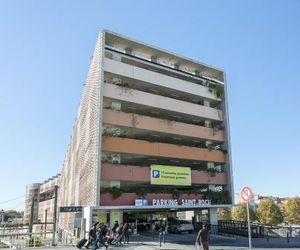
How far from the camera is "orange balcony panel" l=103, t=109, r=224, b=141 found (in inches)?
1528

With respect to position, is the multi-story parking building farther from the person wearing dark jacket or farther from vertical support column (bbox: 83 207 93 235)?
the person wearing dark jacket

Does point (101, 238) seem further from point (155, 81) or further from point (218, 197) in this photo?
point (218, 197)

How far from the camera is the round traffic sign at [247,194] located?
46.1ft

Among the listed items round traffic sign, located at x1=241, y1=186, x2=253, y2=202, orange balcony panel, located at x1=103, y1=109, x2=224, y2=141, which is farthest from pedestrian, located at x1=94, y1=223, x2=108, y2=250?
orange balcony panel, located at x1=103, y1=109, x2=224, y2=141

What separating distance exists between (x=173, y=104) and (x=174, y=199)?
1105cm

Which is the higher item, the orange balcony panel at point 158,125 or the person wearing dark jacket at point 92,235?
the orange balcony panel at point 158,125

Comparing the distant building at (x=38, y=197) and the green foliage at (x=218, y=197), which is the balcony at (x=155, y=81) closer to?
the green foliage at (x=218, y=197)

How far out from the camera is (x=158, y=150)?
40.9m

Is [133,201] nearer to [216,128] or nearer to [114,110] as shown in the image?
[114,110]

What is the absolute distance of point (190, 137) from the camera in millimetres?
44938

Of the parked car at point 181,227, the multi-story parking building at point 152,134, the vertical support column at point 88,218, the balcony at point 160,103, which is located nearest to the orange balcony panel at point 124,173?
the multi-story parking building at point 152,134

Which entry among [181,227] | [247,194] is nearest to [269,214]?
[181,227]

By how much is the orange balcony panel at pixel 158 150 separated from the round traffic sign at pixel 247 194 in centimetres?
2442

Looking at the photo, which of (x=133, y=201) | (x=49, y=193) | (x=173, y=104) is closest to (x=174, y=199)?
(x=133, y=201)
